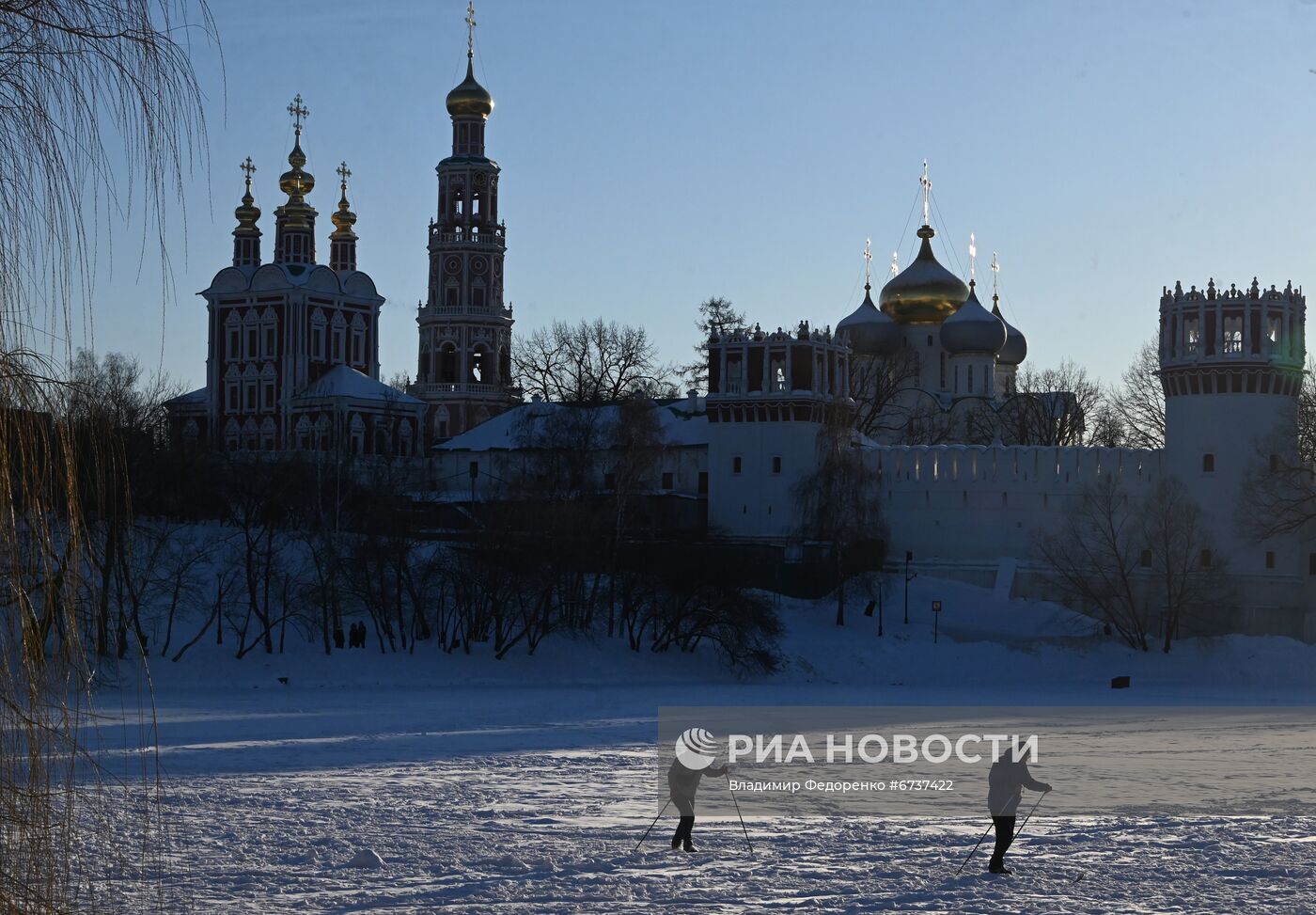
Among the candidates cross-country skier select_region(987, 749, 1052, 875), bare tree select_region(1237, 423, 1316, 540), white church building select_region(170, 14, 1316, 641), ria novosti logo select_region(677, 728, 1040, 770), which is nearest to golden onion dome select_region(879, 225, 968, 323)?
white church building select_region(170, 14, 1316, 641)

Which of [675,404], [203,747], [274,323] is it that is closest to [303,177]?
[274,323]

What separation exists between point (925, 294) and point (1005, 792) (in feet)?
176

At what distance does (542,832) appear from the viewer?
15.0 metres

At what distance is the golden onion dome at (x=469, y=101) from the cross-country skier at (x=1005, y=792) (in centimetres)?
5340

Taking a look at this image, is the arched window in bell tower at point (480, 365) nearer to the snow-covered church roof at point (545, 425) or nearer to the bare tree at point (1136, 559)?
the snow-covered church roof at point (545, 425)

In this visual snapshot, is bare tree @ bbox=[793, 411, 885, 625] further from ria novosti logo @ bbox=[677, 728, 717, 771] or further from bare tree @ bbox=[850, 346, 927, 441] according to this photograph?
ria novosti logo @ bbox=[677, 728, 717, 771]

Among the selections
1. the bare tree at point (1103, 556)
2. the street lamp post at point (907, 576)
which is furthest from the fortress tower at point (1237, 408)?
the street lamp post at point (907, 576)

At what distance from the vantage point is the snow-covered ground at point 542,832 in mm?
12391

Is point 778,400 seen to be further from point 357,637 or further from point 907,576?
point 357,637

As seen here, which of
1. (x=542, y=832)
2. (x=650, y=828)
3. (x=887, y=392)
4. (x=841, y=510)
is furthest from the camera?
(x=887, y=392)

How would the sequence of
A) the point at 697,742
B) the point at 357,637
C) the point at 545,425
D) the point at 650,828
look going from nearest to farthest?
the point at 650,828, the point at 697,742, the point at 357,637, the point at 545,425

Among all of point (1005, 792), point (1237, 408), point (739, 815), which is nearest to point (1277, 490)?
point (1237, 408)

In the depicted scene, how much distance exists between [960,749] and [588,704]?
836 centimetres

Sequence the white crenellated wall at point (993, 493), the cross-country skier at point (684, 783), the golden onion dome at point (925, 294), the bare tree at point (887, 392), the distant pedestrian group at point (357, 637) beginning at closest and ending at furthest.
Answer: the cross-country skier at point (684, 783) < the distant pedestrian group at point (357, 637) < the white crenellated wall at point (993, 493) < the bare tree at point (887, 392) < the golden onion dome at point (925, 294)
